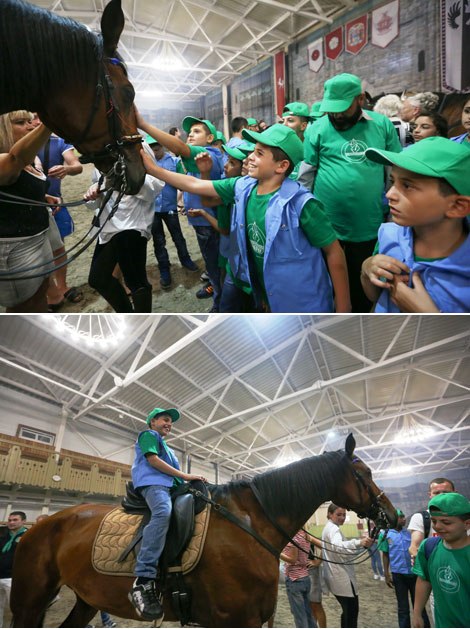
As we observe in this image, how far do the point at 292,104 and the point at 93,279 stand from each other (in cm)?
202

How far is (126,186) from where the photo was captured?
1.37 meters

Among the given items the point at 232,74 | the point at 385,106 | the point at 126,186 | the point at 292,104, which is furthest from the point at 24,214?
the point at 385,106

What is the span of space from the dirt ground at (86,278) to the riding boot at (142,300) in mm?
66

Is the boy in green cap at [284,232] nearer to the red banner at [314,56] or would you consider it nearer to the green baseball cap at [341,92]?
the green baseball cap at [341,92]

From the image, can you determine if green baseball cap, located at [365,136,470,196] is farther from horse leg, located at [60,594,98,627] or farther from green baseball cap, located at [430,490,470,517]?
horse leg, located at [60,594,98,627]

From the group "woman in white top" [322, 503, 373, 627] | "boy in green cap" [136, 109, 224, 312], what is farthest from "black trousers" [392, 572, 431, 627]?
"boy in green cap" [136, 109, 224, 312]

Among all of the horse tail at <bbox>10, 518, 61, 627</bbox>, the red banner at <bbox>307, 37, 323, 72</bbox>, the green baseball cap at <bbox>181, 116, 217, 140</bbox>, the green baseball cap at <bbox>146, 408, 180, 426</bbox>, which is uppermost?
the red banner at <bbox>307, 37, 323, 72</bbox>

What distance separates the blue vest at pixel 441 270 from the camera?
0.92 metres

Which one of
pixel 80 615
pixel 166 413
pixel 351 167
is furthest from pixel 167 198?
pixel 80 615

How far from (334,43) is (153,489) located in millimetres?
4043

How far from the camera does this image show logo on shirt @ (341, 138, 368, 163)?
174cm

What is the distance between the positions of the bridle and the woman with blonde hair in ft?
0.57

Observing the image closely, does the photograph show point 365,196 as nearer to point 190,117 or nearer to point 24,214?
point 190,117

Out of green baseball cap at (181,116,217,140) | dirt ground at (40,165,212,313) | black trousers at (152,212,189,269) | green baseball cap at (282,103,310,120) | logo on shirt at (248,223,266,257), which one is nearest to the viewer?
logo on shirt at (248,223,266,257)
